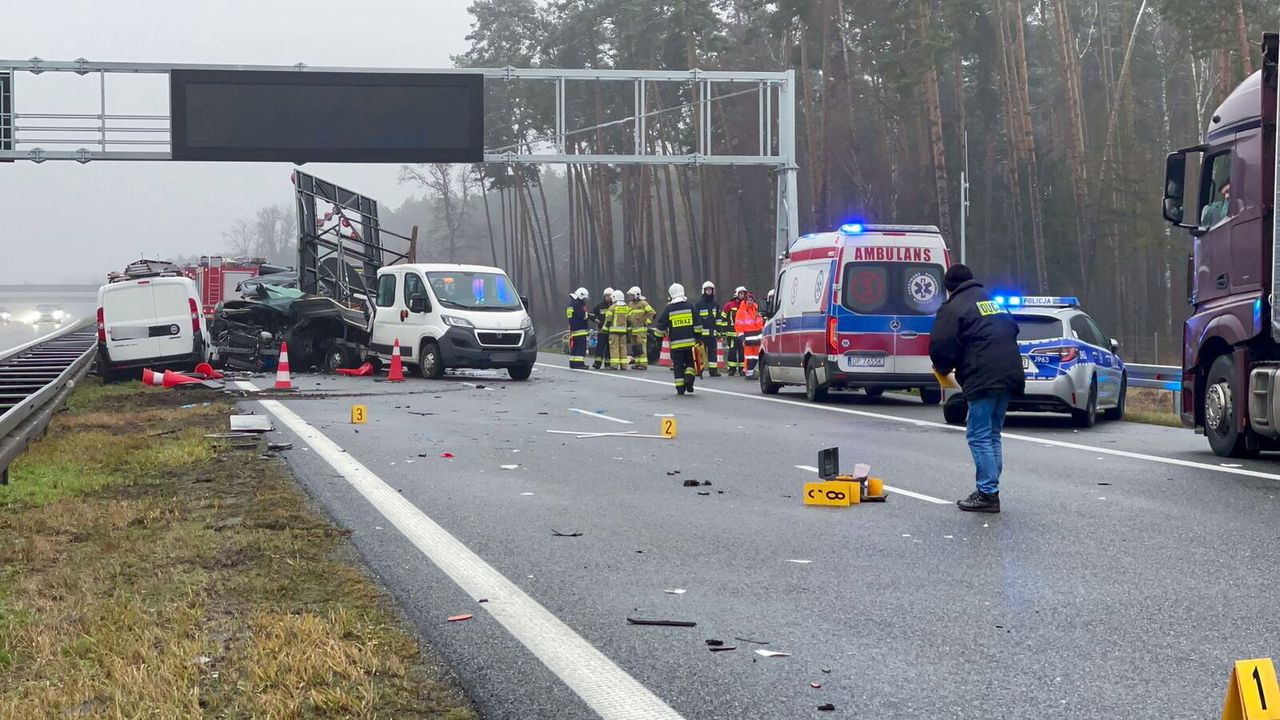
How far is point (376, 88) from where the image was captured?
108 ft

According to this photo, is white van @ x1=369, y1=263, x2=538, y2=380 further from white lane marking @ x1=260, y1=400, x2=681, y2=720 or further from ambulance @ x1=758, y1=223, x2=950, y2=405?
white lane marking @ x1=260, y1=400, x2=681, y2=720

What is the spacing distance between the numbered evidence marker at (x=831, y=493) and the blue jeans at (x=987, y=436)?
0.86 meters

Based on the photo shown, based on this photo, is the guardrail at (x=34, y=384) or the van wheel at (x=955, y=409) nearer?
the van wheel at (x=955, y=409)

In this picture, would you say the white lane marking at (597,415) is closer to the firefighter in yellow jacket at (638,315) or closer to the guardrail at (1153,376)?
the guardrail at (1153,376)

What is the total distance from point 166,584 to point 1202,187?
10209mm

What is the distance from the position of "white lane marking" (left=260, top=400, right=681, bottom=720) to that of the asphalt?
7 centimetres

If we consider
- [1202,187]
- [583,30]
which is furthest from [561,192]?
[1202,187]

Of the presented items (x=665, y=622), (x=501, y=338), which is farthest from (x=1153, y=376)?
(x=665, y=622)

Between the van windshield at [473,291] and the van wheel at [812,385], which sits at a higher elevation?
the van windshield at [473,291]

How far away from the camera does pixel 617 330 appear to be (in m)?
30.5

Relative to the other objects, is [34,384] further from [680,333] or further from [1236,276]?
[1236,276]

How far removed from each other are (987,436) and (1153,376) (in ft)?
43.3

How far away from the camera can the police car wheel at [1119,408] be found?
1828 centimetres

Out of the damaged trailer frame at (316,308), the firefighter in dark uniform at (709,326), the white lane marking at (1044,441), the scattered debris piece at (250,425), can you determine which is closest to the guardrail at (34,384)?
the scattered debris piece at (250,425)
